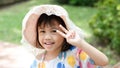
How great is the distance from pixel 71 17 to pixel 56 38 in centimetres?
694

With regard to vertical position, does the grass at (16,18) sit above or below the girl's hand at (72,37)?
below

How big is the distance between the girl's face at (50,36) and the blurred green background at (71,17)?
10.1 feet

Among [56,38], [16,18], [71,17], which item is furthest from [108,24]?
[16,18]

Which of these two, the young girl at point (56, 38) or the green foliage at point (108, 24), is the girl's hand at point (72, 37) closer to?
the young girl at point (56, 38)

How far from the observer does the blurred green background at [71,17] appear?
5.92 m

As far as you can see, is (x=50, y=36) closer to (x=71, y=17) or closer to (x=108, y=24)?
(x=108, y=24)

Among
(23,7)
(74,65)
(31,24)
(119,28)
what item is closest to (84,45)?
(74,65)

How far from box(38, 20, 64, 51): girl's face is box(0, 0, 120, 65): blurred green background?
307cm

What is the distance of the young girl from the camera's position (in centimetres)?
200

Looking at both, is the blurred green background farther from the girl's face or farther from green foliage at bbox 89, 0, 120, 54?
the girl's face

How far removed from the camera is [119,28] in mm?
5133

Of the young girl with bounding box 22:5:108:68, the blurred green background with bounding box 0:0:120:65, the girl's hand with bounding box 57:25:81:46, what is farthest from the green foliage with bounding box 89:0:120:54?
the girl's hand with bounding box 57:25:81:46

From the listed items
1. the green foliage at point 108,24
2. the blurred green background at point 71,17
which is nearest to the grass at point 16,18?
the blurred green background at point 71,17

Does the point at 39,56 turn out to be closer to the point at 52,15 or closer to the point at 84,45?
the point at 52,15
